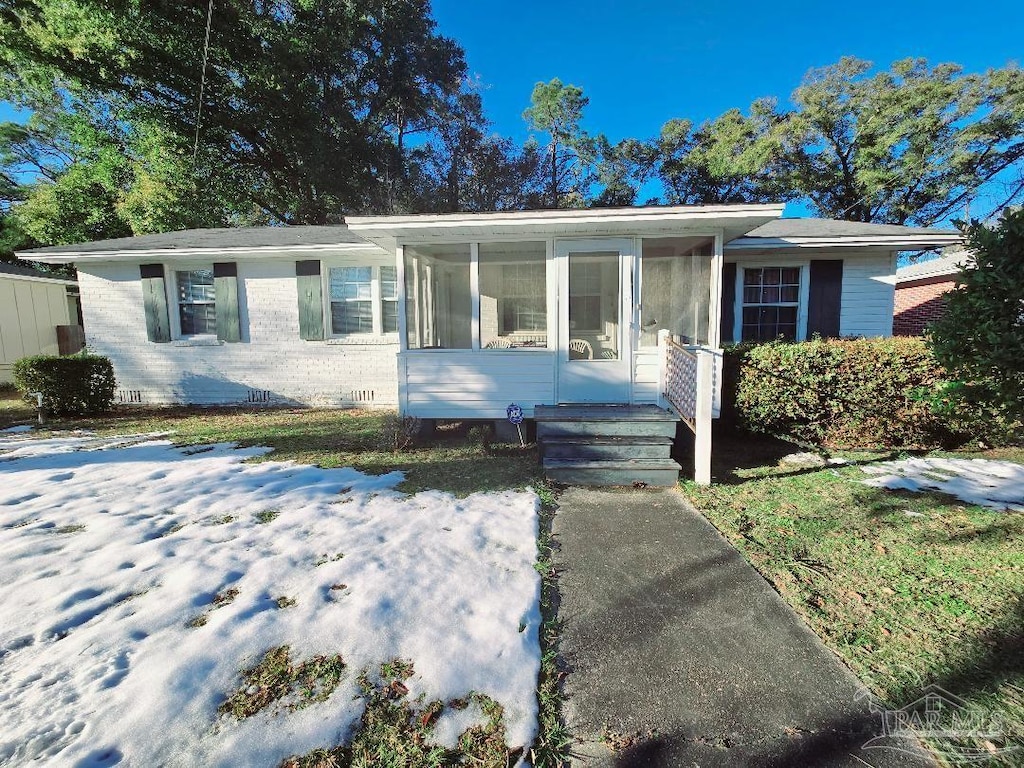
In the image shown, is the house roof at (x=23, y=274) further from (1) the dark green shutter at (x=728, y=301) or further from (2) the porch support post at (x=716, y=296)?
(1) the dark green shutter at (x=728, y=301)

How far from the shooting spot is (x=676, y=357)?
5191mm

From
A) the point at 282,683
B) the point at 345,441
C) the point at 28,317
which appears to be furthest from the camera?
the point at 28,317

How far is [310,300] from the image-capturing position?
8016 mm

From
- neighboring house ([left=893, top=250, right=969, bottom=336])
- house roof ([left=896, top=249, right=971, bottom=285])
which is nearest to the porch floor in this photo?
neighboring house ([left=893, top=250, right=969, bottom=336])

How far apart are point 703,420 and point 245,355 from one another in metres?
8.08

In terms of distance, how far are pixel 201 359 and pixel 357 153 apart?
11338 millimetres

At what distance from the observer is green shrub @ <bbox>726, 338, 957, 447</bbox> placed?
4.97 meters

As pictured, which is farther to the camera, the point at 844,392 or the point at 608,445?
the point at 844,392

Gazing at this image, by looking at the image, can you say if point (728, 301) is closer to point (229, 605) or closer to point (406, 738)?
point (406, 738)

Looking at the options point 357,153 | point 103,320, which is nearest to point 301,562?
point 103,320

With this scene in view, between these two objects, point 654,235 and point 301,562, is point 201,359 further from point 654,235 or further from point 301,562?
point 654,235

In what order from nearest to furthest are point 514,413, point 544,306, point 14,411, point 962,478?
point 962,478, point 514,413, point 544,306, point 14,411

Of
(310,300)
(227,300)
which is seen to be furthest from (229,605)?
(227,300)

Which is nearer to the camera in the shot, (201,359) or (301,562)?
(301,562)
